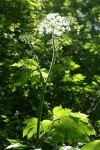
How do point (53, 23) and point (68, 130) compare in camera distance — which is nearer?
point (68, 130)

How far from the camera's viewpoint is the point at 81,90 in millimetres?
9273

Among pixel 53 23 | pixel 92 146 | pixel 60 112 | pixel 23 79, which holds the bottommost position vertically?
pixel 92 146

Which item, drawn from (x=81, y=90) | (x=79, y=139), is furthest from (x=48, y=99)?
(x=79, y=139)

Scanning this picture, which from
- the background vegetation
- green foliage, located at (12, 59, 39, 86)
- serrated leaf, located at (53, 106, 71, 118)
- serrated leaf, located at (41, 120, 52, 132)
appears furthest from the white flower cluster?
serrated leaf, located at (41, 120, 52, 132)

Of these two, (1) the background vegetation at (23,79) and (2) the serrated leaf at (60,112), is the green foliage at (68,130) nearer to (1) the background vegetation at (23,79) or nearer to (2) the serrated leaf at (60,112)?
(2) the serrated leaf at (60,112)

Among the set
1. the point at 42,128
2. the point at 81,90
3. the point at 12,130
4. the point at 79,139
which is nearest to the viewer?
the point at 79,139

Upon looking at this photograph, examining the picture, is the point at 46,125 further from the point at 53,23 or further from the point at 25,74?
the point at 53,23

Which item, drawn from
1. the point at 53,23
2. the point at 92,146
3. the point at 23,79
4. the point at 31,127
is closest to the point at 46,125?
the point at 31,127

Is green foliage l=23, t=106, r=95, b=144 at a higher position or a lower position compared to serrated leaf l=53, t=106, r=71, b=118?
lower

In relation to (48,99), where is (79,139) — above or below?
below

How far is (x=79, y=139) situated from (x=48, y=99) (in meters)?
5.95

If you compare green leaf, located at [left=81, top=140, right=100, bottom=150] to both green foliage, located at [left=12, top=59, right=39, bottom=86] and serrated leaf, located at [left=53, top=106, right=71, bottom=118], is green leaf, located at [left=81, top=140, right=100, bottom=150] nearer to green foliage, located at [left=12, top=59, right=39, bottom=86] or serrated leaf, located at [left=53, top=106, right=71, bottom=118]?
serrated leaf, located at [left=53, top=106, right=71, bottom=118]

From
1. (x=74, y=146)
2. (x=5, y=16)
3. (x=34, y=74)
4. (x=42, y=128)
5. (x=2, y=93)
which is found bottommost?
(x=74, y=146)

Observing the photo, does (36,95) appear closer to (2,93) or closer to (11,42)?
(2,93)
